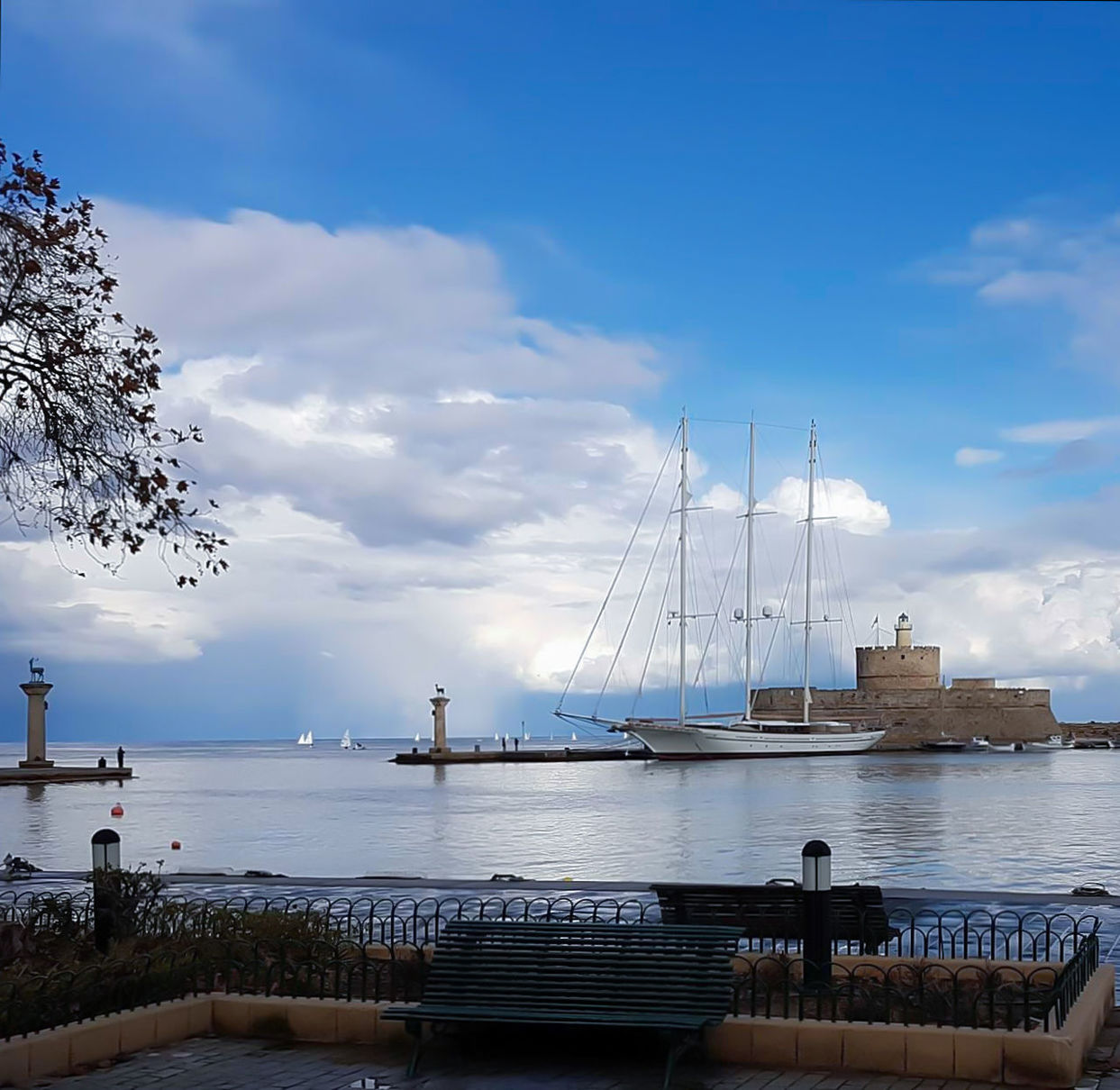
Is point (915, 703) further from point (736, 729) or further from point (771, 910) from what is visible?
point (771, 910)

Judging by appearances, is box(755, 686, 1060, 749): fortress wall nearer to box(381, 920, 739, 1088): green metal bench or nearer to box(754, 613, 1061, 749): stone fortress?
box(754, 613, 1061, 749): stone fortress

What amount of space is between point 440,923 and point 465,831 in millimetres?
23172

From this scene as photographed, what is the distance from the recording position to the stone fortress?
124 meters

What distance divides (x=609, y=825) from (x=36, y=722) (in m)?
31.7

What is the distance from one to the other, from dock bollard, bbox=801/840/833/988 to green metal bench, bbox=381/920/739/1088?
104 cm

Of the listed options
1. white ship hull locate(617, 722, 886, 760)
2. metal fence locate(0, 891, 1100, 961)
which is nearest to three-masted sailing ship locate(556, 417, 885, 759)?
white ship hull locate(617, 722, 886, 760)

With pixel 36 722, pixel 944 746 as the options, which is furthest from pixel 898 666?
pixel 36 722

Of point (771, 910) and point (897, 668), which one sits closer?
point (771, 910)

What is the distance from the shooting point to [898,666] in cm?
12656

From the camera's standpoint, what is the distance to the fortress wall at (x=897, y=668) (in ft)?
413

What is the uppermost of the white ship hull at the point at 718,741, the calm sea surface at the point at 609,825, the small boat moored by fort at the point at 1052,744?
the calm sea surface at the point at 609,825

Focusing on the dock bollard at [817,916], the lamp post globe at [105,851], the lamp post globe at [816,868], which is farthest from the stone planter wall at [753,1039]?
the lamp post globe at [105,851]

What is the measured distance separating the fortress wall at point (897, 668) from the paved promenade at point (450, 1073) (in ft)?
392

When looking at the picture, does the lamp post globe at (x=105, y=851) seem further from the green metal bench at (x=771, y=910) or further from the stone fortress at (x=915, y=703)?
the stone fortress at (x=915, y=703)
